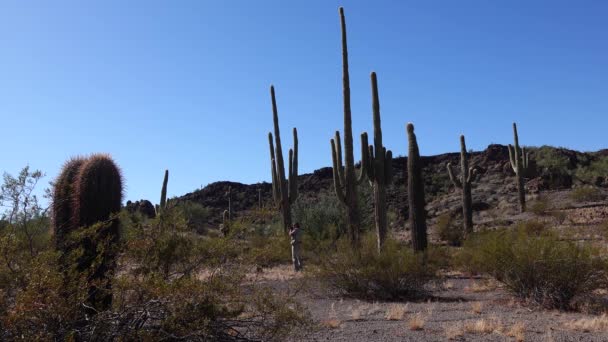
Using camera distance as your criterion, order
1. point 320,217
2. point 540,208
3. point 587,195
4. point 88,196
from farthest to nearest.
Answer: point 587,195 → point 540,208 → point 320,217 → point 88,196

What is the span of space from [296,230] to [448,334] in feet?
34.9

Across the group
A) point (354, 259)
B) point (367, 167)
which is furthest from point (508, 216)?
point (354, 259)

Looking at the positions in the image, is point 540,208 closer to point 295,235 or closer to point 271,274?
point 295,235

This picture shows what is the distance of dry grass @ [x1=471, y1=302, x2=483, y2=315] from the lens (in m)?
11.7

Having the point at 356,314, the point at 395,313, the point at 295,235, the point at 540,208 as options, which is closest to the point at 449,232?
the point at 540,208

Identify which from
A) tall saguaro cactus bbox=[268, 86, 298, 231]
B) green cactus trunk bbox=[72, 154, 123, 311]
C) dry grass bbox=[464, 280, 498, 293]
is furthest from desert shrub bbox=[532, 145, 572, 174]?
green cactus trunk bbox=[72, 154, 123, 311]

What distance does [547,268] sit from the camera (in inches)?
472

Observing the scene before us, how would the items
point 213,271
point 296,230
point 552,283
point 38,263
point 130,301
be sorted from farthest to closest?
point 296,230, point 552,283, point 213,271, point 130,301, point 38,263

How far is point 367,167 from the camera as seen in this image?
68.2 ft

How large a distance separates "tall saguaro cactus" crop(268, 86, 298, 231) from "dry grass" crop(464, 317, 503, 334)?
15.3m

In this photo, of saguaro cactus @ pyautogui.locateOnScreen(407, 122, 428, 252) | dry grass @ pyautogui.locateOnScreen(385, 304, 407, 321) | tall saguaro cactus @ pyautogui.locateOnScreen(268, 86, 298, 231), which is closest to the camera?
dry grass @ pyautogui.locateOnScreen(385, 304, 407, 321)

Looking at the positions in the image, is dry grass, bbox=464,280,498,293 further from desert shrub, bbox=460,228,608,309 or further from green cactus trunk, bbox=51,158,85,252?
green cactus trunk, bbox=51,158,85,252

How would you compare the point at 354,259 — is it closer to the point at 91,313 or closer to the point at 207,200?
the point at 91,313

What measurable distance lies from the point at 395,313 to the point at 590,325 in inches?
127
